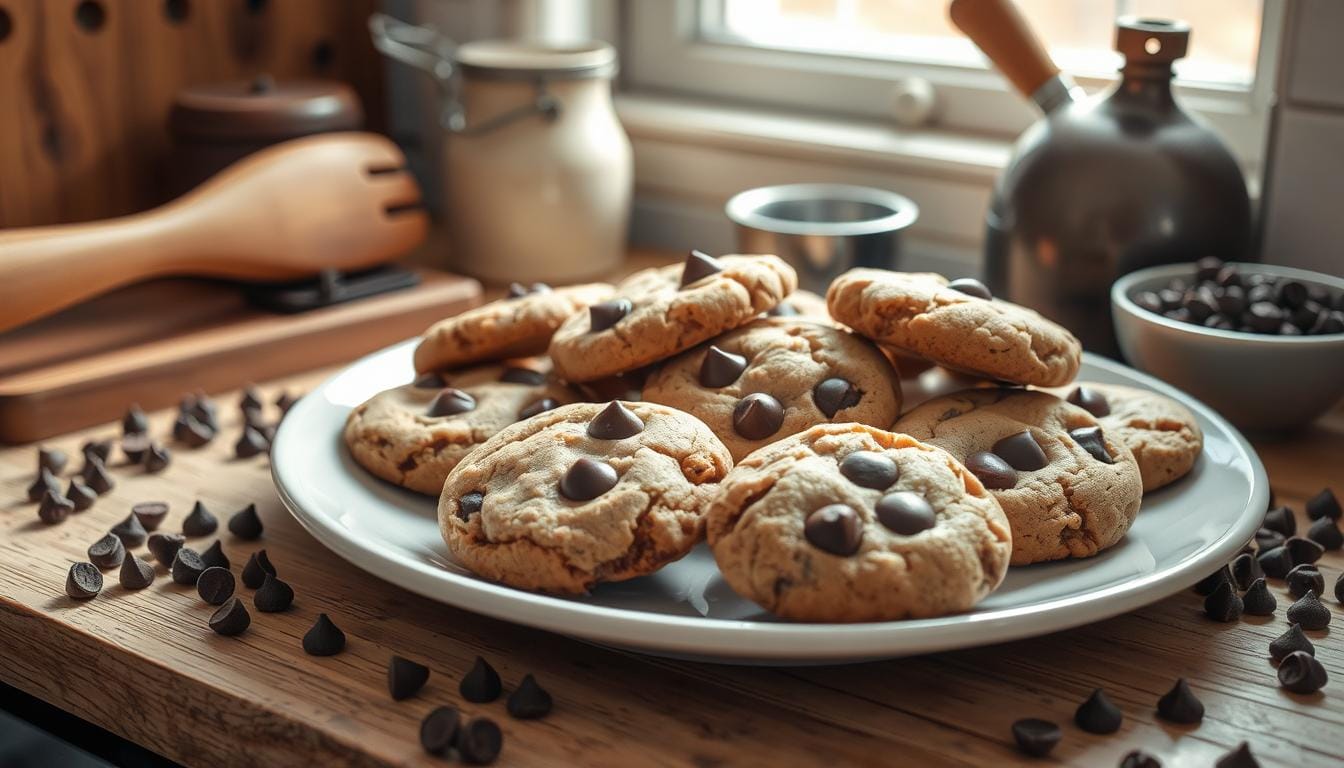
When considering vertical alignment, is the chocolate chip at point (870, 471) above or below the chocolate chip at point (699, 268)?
below

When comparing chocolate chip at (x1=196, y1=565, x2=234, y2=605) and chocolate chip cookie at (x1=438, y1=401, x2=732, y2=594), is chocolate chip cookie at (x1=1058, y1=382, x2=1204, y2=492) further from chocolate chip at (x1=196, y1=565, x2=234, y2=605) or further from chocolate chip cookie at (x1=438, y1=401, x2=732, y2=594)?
chocolate chip at (x1=196, y1=565, x2=234, y2=605)

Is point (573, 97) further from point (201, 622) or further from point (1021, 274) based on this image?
point (201, 622)

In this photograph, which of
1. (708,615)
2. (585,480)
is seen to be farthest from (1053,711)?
(585,480)

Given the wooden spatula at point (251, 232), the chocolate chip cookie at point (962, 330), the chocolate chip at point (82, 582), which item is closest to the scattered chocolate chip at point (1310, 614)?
the chocolate chip cookie at point (962, 330)

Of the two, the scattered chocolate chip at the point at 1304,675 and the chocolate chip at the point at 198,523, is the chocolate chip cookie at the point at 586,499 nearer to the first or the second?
the chocolate chip at the point at 198,523

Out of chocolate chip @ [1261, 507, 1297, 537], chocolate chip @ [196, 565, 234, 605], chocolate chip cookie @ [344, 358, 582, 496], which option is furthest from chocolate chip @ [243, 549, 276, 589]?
chocolate chip @ [1261, 507, 1297, 537]
